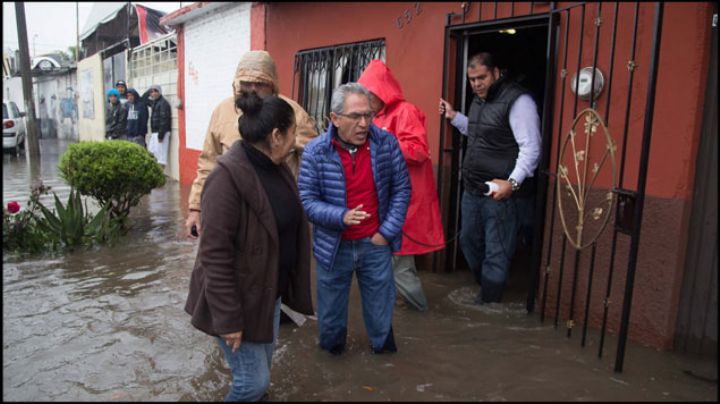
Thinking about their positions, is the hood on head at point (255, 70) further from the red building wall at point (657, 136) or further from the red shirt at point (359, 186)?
the red building wall at point (657, 136)

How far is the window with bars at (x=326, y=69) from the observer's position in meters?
5.54

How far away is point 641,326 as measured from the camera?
326 cm

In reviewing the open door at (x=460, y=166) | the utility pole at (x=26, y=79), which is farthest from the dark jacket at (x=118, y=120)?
the open door at (x=460, y=166)

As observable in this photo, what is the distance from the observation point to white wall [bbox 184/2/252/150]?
798 centimetres

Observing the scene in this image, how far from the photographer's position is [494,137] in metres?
3.93

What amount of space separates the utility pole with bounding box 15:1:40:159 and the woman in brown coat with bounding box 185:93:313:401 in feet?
3.63

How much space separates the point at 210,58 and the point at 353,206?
6.78 meters

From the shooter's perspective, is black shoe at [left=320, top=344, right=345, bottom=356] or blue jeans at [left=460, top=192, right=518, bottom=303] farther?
blue jeans at [left=460, top=192, right=518, bottom=303]

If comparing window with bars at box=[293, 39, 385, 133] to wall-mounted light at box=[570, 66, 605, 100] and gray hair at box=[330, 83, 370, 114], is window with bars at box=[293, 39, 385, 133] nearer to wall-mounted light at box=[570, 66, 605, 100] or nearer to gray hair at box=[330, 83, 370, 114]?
wall-mounted light at box=[570, 66, 605, 100]

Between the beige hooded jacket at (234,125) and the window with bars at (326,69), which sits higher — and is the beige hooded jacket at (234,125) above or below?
below

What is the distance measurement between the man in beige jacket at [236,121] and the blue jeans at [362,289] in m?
0.86

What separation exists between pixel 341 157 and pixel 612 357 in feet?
6.21

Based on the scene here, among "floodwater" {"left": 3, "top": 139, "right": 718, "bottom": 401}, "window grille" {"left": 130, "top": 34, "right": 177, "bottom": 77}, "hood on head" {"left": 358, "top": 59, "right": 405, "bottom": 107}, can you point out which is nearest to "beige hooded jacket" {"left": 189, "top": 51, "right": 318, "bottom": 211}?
"hood on head" {"left": 358, "top": 59, "right": 405, "bottom": 107}

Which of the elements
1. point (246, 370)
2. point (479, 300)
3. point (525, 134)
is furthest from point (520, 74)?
point (246, 370)
